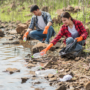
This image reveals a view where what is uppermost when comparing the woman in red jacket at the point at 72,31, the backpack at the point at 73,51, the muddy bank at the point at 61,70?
the woman in red jacket at the point at 72,31

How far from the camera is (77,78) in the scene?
306cm

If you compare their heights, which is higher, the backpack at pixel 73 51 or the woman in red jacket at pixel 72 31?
the woman in red jacket at pixel 72 31

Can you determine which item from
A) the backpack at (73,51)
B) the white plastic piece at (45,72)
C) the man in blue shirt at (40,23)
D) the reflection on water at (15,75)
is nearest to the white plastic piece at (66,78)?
the reflection on water at (15,75)

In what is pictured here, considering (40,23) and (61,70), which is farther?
(40,23)

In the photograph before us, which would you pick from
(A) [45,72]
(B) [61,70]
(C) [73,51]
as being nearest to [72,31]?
(C) [73,51]

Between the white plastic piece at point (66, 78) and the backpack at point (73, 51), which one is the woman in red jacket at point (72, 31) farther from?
the white plastic piece at point (66, 78)

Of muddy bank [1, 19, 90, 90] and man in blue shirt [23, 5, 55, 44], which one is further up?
man in blue shirt [23, 5, 55, 44]

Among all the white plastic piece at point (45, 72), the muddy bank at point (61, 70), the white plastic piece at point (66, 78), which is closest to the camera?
the muddy bank at point (61, 70)

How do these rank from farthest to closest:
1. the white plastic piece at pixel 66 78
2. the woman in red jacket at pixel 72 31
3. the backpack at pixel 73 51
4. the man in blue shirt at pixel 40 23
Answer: the man in blue shirt at pixel 40 23
the backpack at pixel 73 51
the woman in red jacket at pixel 72 31
the white plastic piece at pixel 66 78

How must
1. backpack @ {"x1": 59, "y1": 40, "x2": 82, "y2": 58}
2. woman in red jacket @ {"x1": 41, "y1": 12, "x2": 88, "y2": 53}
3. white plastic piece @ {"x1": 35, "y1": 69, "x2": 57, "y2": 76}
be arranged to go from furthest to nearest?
backpack @ {"x1": 59, "y1": 40, "x2": 82, "y2": 58} → woman in red jacket @ {"x1": 41, "y1": 12, "x2": 88, "y2": 53} → white plastic piece @ {"x1": 35, "y1": 69, "x2": 57, "y2": 76}

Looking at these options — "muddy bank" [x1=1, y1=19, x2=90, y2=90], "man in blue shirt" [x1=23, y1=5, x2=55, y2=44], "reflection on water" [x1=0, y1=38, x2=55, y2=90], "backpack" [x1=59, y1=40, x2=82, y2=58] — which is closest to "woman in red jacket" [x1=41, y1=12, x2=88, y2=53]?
"backpack" [x1=59, y1=40, x2=82, y2=58]

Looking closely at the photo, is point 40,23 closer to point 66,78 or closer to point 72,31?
point 72,31

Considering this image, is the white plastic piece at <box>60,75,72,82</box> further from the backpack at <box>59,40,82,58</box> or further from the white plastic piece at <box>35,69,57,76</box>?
the backpack at <box>59,40,82,58</box>

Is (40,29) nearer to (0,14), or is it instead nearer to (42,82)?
(42,82)
